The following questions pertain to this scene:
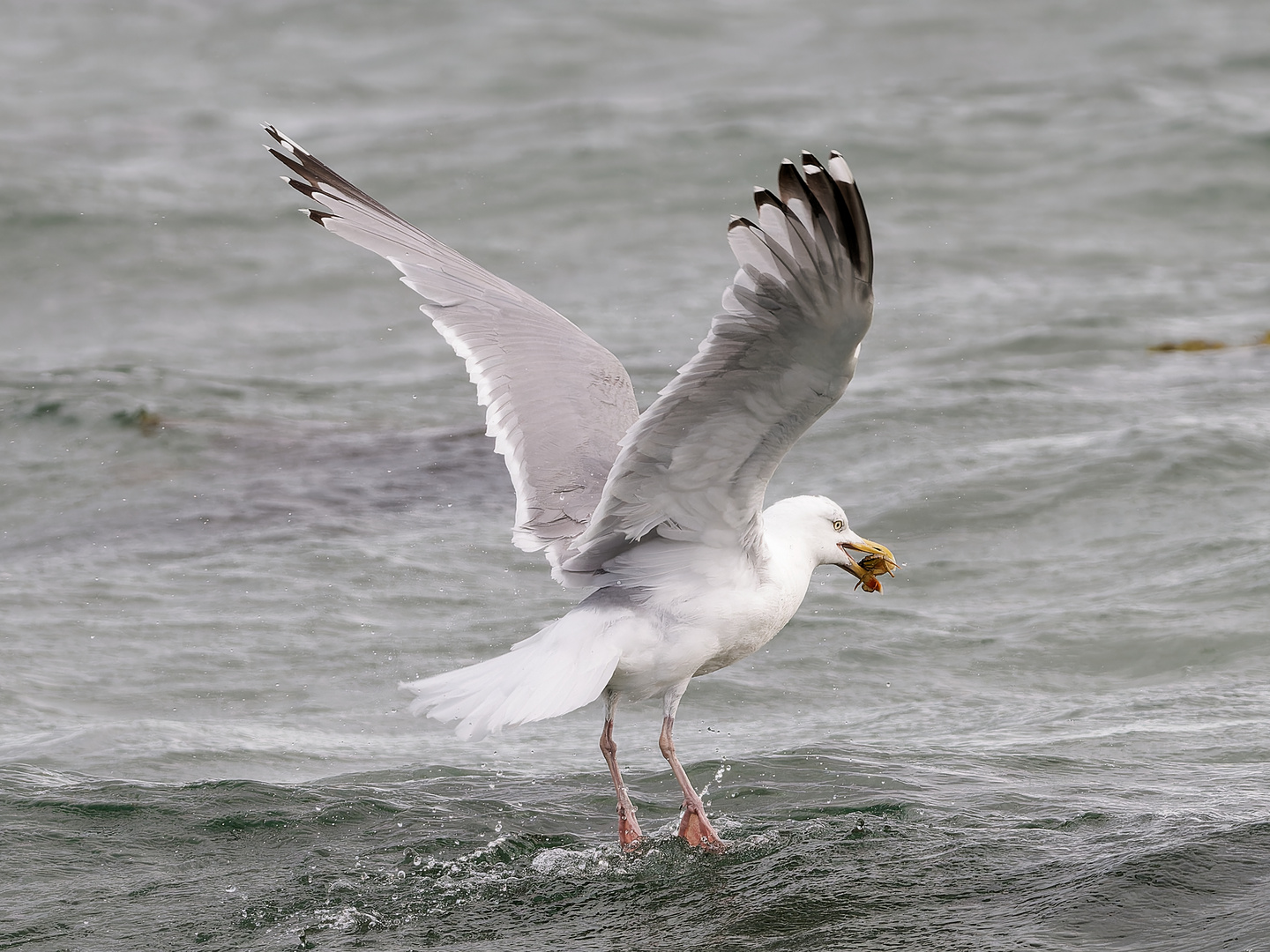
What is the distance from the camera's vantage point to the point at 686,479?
16.6ft

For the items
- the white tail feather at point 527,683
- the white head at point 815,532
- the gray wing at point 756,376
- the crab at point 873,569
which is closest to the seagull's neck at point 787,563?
the white head at point 815,532

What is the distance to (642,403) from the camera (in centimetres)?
1017

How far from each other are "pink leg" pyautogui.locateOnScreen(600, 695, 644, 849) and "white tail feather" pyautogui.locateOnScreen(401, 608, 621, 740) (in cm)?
43

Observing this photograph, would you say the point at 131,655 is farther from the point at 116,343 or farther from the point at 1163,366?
the point at 1163,366

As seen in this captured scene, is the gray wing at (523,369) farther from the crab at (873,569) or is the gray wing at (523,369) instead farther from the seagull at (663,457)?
the crab at (873,569)

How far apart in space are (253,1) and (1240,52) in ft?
39.9

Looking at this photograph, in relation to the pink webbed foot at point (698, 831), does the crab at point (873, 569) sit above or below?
above

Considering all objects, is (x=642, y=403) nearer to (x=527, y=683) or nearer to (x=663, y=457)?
(x=663, y=457)

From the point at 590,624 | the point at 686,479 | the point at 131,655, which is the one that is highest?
the point at 686,479

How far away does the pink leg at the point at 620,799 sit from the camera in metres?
5.21

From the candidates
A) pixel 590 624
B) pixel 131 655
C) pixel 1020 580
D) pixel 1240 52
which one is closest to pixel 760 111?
pixel 1240 52

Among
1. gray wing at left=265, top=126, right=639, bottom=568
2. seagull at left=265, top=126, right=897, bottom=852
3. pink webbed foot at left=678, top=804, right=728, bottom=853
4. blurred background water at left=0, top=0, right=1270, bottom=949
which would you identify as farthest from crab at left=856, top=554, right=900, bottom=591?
pink webbed foot at left=678, top=804, right=728, bottom=853

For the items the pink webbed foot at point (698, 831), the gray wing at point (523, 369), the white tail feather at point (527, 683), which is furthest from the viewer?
the gray wing at point (523, 369)

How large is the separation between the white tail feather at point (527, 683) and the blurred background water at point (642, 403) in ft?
1.85
